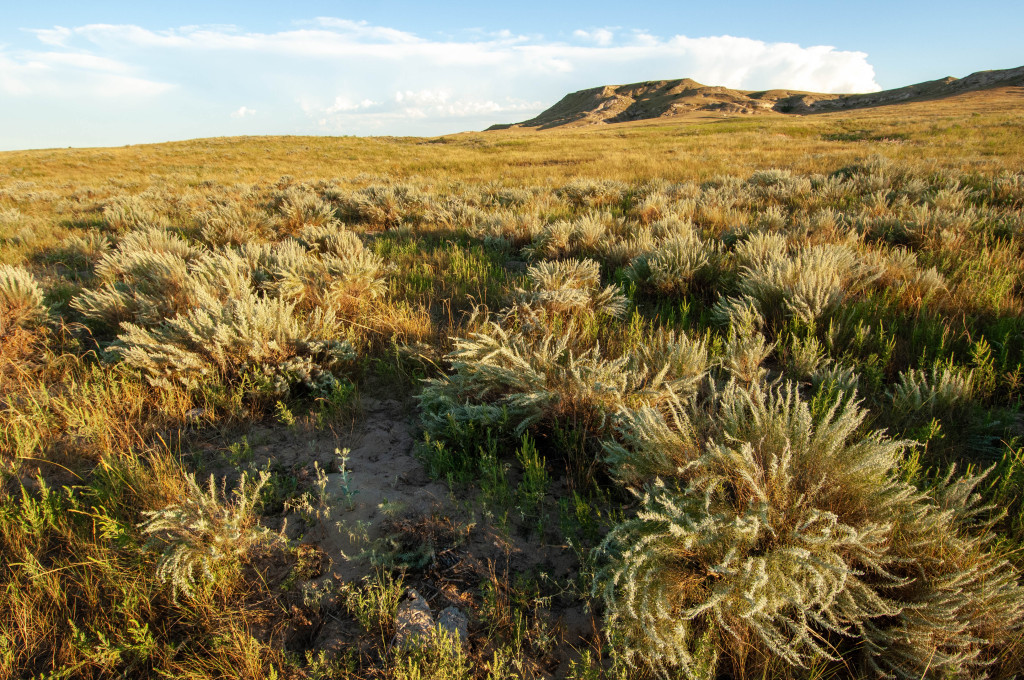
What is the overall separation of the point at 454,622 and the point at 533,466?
788mm

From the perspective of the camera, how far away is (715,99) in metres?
71.4

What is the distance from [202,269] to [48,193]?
14.8 meters

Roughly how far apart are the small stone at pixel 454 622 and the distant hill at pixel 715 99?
72.6 metres

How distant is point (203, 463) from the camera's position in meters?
2.58

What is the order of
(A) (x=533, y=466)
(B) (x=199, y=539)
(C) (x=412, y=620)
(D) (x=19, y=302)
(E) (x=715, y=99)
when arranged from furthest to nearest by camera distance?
(E) (x=715, y=99), (D) (x=19, y=302), (A) (x=533, y=466), (B) (x=199, y=539), (C) (x=412, y=620)

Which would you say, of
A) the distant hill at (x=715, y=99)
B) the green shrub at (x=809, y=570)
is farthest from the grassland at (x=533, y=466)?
the distant hill at (x=715, y=99)

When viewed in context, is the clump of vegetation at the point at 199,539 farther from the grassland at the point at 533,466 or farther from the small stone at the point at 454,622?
the small stone at the point at 454,622

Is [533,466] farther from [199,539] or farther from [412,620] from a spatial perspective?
[199,539]

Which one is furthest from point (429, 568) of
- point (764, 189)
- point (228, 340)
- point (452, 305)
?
point (764, 189)

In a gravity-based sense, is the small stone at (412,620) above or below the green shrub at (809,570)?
below

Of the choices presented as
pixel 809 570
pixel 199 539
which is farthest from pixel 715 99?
pixel 199 539

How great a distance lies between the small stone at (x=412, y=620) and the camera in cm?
164

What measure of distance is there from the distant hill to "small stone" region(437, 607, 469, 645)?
7264 centimetres

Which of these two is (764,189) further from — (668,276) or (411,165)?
(411,165)
